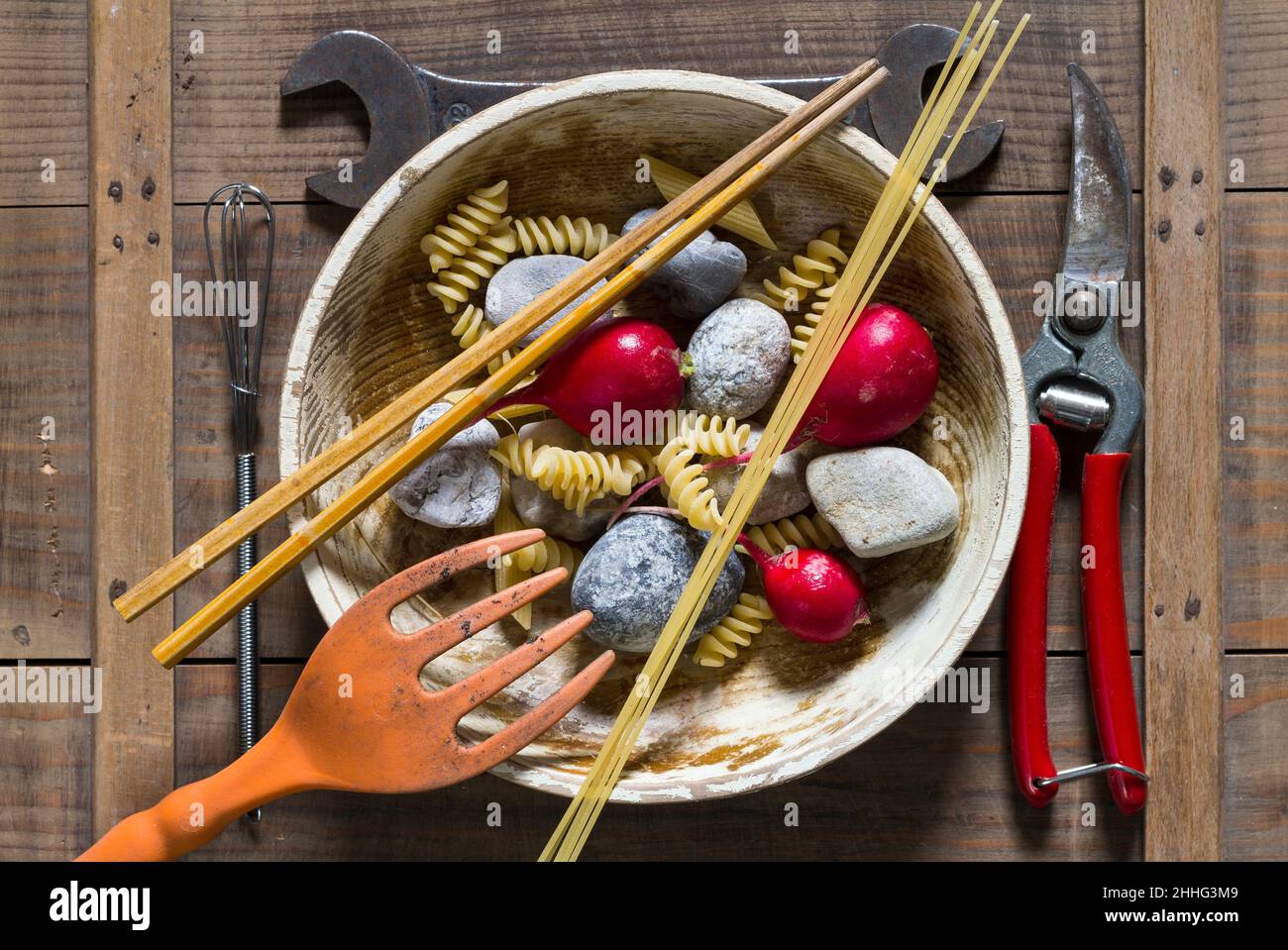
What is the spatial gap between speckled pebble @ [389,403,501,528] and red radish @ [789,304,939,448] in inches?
8.4

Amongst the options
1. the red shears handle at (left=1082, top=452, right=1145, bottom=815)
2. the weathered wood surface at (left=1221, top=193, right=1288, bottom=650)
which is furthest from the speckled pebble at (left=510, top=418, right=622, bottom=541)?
the weathered wood surface at (left=1221, top=193, right=1288, bottom=650)

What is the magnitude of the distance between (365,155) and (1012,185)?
0.46m

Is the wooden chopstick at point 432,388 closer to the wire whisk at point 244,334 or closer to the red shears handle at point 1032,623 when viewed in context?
the wire whisk at point 244,334

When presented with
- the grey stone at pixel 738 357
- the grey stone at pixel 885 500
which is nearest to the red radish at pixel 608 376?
the grey stone at pixel 738 357

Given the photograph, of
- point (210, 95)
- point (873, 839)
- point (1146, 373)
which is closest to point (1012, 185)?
point (1146, 373)

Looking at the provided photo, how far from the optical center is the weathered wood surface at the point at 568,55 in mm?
707

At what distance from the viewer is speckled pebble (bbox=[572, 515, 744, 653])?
62 centimetres

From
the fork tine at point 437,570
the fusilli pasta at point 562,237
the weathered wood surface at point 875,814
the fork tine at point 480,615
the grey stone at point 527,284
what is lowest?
the weathered wood surface at point 875,814

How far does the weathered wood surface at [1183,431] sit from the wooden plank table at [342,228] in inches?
0.5

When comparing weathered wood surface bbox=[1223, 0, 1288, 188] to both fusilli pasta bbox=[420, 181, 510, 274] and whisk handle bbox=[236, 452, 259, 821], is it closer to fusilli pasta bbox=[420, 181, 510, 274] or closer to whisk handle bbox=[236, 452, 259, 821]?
fusilli pasta bbox=[420, 181, 510, 274]

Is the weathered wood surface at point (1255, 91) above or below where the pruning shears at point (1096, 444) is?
above

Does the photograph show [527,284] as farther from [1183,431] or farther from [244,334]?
[1183,431]

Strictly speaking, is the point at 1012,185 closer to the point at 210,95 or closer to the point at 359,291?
the point at 359,291

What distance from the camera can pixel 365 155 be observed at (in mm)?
699
